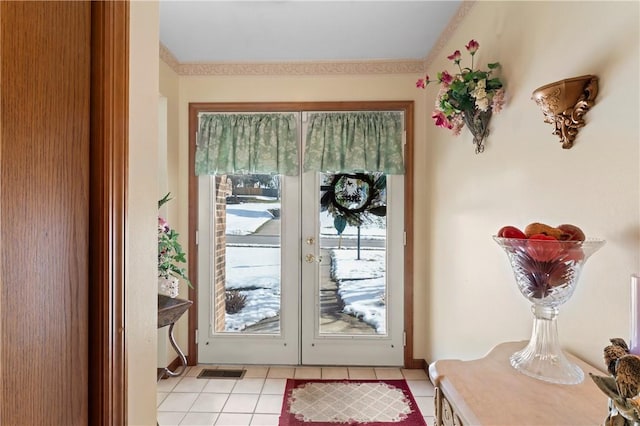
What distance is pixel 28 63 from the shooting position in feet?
2.19

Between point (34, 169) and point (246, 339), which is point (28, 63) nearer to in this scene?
point (34, 169)

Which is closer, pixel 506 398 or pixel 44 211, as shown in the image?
pixel 44 211

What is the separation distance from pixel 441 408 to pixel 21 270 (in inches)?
43.7

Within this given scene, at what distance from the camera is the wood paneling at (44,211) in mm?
634

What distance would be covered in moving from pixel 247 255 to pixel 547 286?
2.45 meters

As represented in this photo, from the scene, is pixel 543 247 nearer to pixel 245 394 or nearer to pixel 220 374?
pixel 245 394

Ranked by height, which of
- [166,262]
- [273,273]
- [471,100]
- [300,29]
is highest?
[300,29]

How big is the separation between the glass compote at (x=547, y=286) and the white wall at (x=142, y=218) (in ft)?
3.46

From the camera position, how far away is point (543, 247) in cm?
96

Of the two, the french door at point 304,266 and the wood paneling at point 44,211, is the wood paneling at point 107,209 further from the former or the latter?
the french door at point 304,266

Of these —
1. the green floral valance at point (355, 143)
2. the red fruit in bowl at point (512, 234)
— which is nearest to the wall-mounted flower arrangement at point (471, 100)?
the red fruit in bowl at point (512, 234)

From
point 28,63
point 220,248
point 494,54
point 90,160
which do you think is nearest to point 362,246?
point 220,248

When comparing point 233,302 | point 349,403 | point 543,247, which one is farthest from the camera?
point 233,302

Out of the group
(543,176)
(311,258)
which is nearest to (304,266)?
(311,258)
